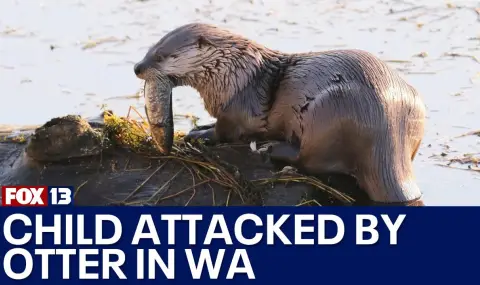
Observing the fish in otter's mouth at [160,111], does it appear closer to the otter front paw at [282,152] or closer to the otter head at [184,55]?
the otter head at [184,55]

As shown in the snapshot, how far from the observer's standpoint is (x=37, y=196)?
219 inches

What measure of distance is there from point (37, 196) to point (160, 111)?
0.74 meters

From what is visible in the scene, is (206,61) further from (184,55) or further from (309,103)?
(309,103)

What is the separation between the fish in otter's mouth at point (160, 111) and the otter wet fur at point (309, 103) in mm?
46

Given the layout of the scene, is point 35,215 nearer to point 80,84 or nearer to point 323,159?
point 323,159

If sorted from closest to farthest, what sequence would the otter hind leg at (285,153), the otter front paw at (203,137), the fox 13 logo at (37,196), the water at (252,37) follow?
the fox 13 logo at (37,196) → the otter hind leg at (285,153) → the otter front paw at (203,137) → the water at (252,37)

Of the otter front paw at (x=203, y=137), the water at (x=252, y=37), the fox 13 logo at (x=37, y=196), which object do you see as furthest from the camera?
the water at (x=252, y=37)

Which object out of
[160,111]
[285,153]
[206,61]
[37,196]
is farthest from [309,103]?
[37,196]

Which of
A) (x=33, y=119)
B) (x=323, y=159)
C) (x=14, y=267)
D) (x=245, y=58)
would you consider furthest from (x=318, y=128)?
(x=33, y=119)

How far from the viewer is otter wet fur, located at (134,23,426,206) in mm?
5582

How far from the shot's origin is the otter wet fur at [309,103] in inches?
220

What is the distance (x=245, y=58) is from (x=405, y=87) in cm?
81

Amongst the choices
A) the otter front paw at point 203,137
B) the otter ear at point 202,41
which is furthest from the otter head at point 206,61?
the otter front paw at point 203,137

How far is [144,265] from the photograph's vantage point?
518 centimetres
